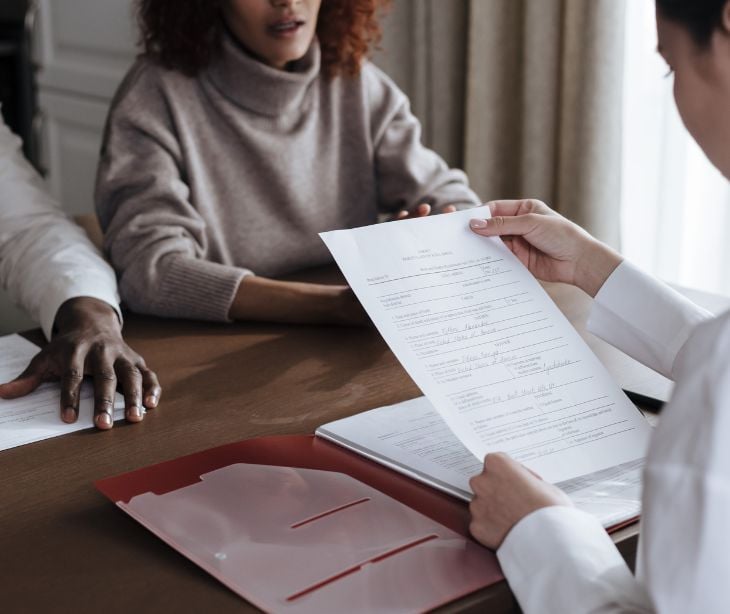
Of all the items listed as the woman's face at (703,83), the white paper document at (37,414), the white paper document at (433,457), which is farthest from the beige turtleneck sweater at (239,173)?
the woman's face at (703,83)

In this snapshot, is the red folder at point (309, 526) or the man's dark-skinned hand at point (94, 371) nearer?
the red folder at point (309, 526)

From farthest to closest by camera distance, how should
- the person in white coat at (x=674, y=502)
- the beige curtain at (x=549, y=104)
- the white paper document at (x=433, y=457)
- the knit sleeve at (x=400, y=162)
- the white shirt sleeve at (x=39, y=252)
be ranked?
the beige curtain at (x=549, y=104) → the knit sleeve at (x=400, y=162) → the white shirt sleeve at (x=39, y=252) → the white paper document at (x=433, y=457) → the person in white coat at (x=674, y=502)

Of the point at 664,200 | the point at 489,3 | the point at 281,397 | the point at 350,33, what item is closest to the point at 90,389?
the point at 281,397

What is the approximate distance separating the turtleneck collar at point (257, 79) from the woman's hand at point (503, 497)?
1092 millimetres

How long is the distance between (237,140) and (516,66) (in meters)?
1.10

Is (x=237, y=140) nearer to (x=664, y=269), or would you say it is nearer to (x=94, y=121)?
(x=664, y=269)

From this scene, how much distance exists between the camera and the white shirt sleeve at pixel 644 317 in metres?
1.12

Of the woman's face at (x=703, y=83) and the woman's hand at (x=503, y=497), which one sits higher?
the woman's face at (x=703, y=83)

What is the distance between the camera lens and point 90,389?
1223 mm

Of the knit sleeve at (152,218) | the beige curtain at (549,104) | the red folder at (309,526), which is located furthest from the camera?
the beige curtain at (549,104)

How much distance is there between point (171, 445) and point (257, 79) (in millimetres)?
912

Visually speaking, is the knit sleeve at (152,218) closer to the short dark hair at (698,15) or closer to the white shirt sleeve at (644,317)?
the white shirt sleeve at (644,317)

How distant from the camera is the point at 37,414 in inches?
45.4

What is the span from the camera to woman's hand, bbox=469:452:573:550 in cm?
83
